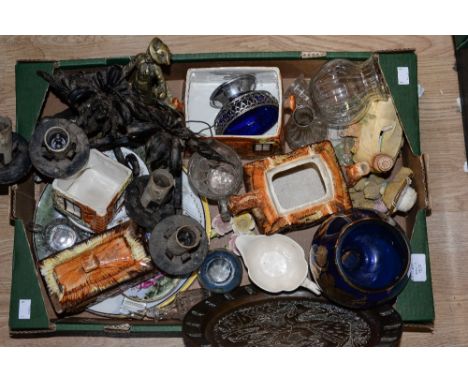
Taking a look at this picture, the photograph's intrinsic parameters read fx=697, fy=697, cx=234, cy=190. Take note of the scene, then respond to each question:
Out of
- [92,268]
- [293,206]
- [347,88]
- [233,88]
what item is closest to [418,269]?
[293,206]

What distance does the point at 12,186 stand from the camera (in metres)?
1.34

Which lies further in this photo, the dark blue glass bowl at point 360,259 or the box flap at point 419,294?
the box flap at point 419,294

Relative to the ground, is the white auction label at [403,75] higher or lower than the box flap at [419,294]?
higher

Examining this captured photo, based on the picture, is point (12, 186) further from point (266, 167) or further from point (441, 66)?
point (441, 66)

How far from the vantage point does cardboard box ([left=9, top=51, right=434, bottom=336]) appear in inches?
51.8

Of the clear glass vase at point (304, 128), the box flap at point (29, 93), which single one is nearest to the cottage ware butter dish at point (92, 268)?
the box flap at point (29, 93)

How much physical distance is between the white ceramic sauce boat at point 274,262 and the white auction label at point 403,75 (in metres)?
0.39

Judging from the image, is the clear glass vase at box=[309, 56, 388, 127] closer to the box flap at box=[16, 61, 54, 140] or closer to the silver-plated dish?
the silver-plated dish

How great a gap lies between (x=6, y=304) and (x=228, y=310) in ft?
1.62

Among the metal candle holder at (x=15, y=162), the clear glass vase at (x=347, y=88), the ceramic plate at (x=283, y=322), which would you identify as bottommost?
the ceramic plate at (x=283, y=322)

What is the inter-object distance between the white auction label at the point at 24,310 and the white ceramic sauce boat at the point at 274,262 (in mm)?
413

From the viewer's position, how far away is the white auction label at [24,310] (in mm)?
1321

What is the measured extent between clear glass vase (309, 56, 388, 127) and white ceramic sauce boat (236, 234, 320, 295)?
0.91 feet

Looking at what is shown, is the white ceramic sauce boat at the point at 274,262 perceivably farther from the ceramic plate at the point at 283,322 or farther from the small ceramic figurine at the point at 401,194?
the small ceramic figurine at the point at 401,194
